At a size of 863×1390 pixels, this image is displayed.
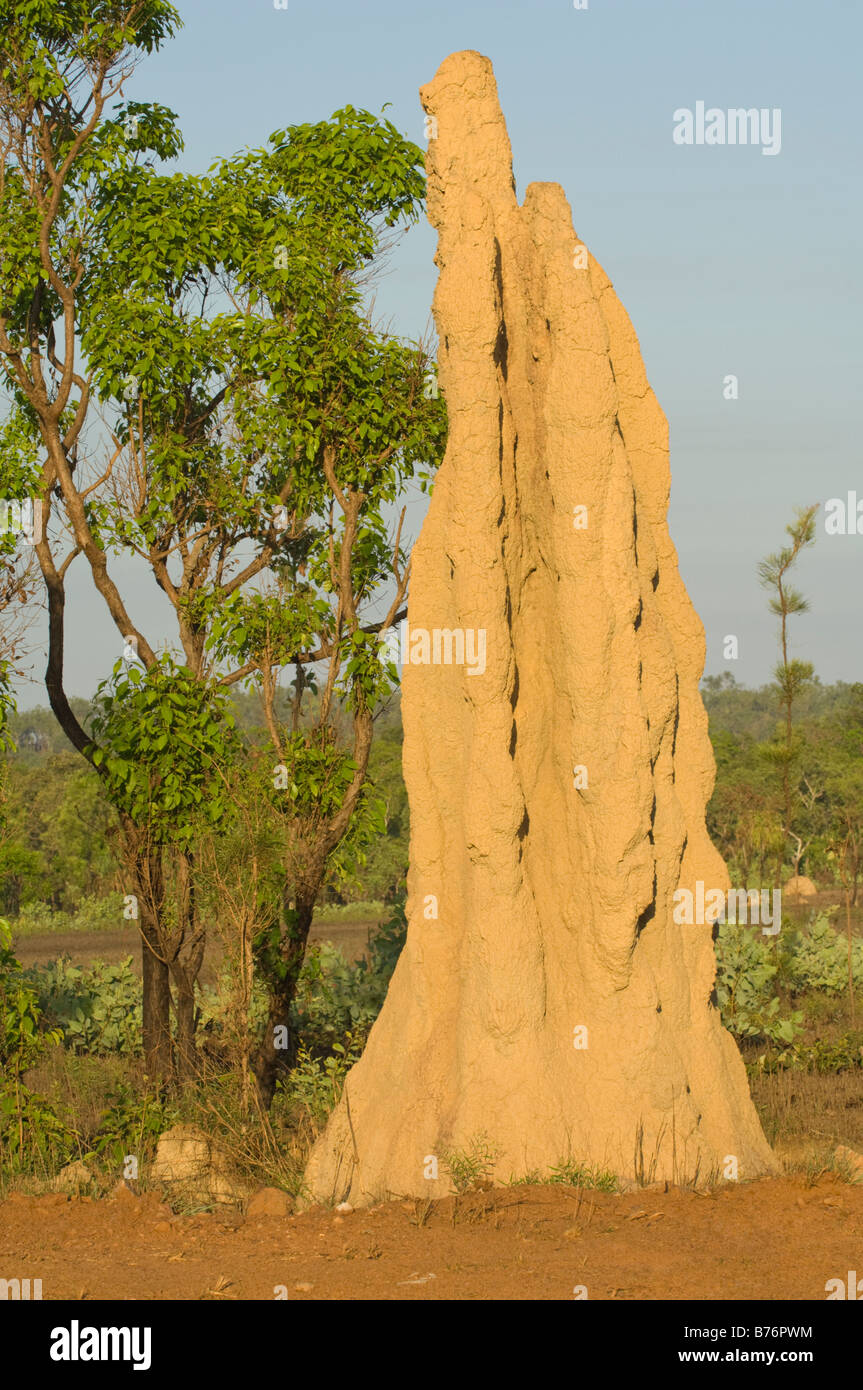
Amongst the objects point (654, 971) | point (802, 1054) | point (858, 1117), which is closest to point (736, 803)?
point (802, 1054)

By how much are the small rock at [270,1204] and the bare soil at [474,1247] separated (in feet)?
0.43

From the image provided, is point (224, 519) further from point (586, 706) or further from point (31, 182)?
point (586, 706)

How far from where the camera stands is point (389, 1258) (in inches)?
226

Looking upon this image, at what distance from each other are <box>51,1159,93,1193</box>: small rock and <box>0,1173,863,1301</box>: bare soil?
70cm

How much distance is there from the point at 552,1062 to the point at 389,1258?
1342mm

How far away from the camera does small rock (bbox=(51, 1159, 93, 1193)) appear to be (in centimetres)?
765

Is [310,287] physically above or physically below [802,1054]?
above

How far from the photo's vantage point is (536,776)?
7.21 m

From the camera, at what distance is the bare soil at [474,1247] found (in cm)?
533

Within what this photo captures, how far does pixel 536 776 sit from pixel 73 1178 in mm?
3376

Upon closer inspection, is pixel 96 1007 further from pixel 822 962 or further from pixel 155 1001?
pixel 822 962

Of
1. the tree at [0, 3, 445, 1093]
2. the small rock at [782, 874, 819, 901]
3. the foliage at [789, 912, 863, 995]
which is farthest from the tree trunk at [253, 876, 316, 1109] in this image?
the small rock at [782, 874, 819, 901]

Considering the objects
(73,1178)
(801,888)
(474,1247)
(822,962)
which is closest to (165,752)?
(73,1178)

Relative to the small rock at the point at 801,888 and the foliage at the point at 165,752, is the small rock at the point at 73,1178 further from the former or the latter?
the small rock at the point at 801,888
